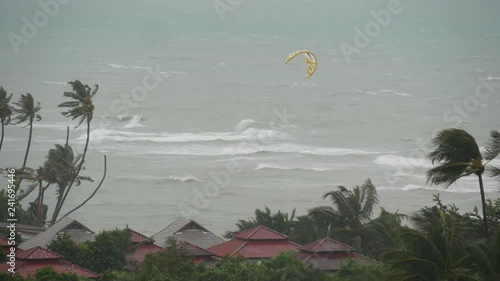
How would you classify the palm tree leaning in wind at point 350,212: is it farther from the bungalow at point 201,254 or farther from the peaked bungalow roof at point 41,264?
the peaked bungalow roof at point 41,264

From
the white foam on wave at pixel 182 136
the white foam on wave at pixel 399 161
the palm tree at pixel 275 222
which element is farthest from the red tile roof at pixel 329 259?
the white foam on wave at pixel 182 136

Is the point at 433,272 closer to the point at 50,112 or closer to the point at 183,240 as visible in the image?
the point at 183,240

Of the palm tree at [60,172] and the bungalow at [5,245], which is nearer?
the bungalow at [5,245]

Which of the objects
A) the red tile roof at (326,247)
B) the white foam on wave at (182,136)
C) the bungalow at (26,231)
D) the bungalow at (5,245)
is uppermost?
the white foam on wave at (182,136)

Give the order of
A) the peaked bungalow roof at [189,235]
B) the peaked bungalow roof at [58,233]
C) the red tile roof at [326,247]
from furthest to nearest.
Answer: the peaked bungalow roof at [189,235], the peaked bungalow roof at [58,233], the red tile roof at [326,247]

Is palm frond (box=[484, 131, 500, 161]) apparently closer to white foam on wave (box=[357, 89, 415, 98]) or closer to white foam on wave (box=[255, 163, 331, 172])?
white foam on wave (box=[255, 163, 331, 172])

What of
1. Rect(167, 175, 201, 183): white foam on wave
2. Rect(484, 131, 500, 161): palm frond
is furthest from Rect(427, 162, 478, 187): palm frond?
Rect(167, 175, 201, 183): white foam on wave

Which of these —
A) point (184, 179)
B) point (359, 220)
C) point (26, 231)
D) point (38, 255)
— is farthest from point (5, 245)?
point (184, 179)
